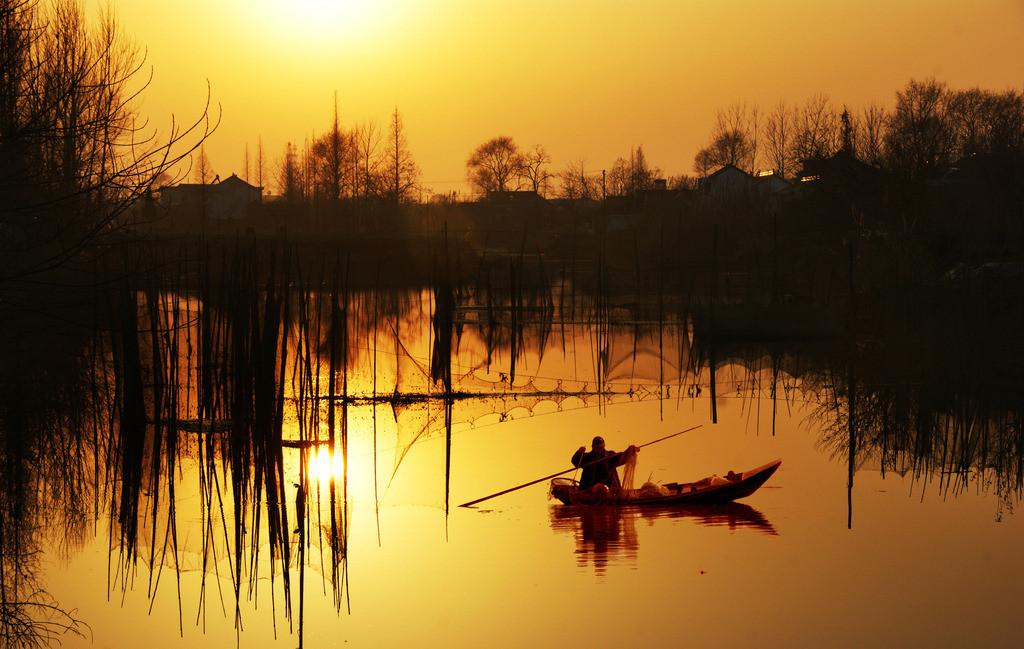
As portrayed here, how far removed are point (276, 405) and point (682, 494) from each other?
3947 mm

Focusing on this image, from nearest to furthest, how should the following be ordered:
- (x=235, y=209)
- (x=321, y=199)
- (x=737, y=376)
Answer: (x=737, y=376) < (x=321, y=199) < (x=235, y=209)

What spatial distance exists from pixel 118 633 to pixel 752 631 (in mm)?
3984

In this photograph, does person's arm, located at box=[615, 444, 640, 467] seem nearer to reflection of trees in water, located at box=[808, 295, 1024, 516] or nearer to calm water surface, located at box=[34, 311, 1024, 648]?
calm water surface, located at box=[34, 311, 1024, 648]

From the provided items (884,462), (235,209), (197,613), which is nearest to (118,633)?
(197,613)

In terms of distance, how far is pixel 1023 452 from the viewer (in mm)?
12812

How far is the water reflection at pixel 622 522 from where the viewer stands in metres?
9.21

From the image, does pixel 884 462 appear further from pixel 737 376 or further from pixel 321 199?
pixel 321 199

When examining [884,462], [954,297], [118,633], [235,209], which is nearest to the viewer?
[118,633]

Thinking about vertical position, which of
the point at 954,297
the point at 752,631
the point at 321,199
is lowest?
the point at 752,631

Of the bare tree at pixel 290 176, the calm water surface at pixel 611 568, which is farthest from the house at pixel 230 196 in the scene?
the calm water surface at pixel 611 568

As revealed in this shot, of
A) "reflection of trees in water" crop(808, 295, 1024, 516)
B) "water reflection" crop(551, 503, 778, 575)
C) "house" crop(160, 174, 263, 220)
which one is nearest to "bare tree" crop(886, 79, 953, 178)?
"reflection of trees in water" crop(808, 295, 1024, 516)

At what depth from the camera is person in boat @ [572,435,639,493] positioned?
10.7 m

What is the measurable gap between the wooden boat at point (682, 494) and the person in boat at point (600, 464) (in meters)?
0.18

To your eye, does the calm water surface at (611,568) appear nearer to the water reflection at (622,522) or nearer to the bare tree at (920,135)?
the water reflection at (622,522)
